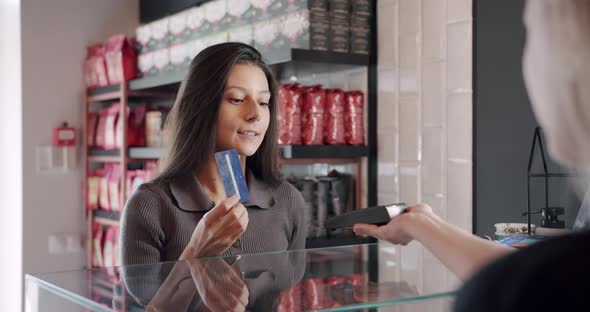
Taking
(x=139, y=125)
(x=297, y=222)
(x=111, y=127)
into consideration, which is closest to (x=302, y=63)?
(x=297, y=222)

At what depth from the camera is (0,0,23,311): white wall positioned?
471 centimetres

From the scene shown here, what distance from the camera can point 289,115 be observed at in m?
3.30

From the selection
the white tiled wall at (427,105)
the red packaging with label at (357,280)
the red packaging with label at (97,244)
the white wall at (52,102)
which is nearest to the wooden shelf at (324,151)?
the white tiled wall at (427,105)

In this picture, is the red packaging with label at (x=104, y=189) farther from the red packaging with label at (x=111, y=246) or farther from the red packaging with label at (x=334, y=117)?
the red packaging with label at (x=334, y=117)

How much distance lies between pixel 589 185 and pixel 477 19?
216 cm

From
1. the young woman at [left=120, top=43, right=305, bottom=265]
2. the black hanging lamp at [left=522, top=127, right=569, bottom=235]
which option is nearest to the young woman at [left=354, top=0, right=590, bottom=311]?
the young woman at [left=120, top=43, right=305, bottom=265]

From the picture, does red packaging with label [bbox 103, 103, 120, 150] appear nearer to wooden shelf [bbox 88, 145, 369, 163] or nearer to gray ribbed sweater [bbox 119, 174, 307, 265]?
wooden shelf [bbox 88, 145, 369, 163]

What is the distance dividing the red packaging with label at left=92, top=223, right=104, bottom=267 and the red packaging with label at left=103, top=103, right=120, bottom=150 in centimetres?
59

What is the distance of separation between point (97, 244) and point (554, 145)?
4.48m

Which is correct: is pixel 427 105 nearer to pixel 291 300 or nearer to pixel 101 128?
pixel 291 300

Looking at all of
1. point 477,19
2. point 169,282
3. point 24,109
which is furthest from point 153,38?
point 169,282

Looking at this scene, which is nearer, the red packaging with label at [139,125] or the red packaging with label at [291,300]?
the red packaging with label at [291,300]

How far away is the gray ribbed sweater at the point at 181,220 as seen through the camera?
6.06 feet

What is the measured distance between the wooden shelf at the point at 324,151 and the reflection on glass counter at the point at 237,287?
186 cm
